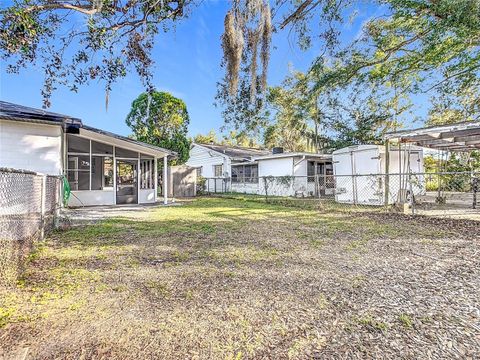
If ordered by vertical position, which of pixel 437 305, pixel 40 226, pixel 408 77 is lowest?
pixel 437 305

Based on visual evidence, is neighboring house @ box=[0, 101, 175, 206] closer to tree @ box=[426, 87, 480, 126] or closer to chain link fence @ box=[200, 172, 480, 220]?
chain link fence @ box=[200, 172, 480, 220]

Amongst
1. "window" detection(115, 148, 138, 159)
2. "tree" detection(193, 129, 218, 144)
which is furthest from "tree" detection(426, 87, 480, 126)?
"tree" detection(193, 129, 218, 144)

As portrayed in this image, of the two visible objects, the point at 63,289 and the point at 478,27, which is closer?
the point at 63,289

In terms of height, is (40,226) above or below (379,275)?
above

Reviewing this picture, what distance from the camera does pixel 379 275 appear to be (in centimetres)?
356

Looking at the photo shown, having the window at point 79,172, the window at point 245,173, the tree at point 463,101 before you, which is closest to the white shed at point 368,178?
the tree at point 463,101

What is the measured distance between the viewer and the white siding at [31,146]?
→ 8.70m

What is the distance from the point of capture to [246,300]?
282cm

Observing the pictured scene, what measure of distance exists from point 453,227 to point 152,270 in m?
6.92

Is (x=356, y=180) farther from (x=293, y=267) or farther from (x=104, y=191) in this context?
(x=104, y=191)

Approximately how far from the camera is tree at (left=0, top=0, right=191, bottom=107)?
5285 millimetres

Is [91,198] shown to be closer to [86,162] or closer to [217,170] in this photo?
[86,162]

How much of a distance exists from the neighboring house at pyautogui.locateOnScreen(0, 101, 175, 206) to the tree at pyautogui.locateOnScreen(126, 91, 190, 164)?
3501 mm

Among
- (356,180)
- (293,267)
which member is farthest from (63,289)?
(356,180)
